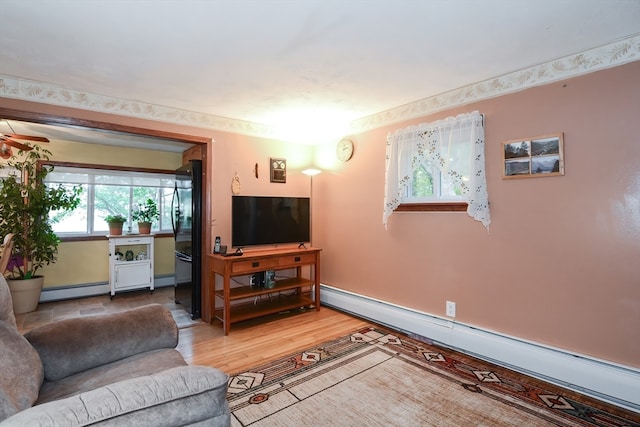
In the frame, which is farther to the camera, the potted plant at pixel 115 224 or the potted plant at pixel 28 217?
the potted plant at pixel 115 224

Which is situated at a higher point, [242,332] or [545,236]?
[545,236]

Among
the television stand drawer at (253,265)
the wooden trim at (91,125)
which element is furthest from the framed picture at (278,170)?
the television stand drawer at (253,265)

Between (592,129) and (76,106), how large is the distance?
4173mm

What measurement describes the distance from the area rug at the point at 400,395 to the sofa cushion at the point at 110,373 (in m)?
0.62

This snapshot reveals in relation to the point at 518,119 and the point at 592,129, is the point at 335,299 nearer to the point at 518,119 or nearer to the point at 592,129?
the point at 518,119

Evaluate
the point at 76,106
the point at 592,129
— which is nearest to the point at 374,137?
the point at 592,129

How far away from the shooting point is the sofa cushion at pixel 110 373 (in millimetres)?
1430

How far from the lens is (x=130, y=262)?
4.96m

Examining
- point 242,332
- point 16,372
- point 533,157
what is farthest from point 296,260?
point 16,372

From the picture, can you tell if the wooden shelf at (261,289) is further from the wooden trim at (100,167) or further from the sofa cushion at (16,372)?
the wooden trim at (100,167)

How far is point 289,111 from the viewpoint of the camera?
3.53m

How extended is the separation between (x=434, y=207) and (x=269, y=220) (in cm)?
196

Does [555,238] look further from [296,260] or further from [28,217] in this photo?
[28,217]

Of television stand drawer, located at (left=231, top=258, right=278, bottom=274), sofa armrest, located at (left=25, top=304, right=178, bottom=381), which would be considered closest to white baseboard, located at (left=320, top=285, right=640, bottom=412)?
television stand drawer, located at (left=231, top=258, right=278, bottom=274)
